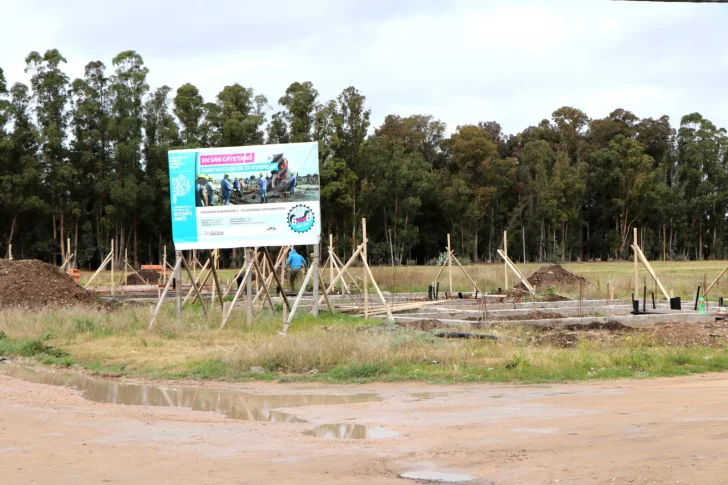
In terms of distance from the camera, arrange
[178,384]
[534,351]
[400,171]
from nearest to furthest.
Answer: [178,384]
[534,351]
[400,171]

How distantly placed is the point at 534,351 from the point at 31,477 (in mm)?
9108

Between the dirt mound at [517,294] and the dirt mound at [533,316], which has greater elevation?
the dirt mound at [517,294]

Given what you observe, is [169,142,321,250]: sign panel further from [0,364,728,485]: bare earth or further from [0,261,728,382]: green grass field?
[0,364,728,485]: bare earth

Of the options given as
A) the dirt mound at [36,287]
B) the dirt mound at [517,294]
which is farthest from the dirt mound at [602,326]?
the dirt mound at [36,287]

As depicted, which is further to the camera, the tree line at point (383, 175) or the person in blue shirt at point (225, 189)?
the tree line at point (383, 175)

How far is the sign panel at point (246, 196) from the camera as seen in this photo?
18.0 m

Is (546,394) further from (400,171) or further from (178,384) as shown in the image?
(400,171)

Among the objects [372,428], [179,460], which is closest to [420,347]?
[372,428]

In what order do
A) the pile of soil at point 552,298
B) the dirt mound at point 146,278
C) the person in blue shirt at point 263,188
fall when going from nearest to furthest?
the person in blue shirt at point 263,188
the pile of soil at point 552,298
the dirt mound at point 146,278

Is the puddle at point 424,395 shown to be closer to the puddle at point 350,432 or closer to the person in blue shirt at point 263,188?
the puddle at point 350,432

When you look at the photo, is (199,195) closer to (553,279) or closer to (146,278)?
(553,279)

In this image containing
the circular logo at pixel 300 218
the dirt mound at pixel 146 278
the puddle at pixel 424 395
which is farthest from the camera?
the dirt mound at pixel 146 278

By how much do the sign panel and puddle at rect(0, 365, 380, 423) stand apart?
5.86 meters

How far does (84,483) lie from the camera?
258 inches
